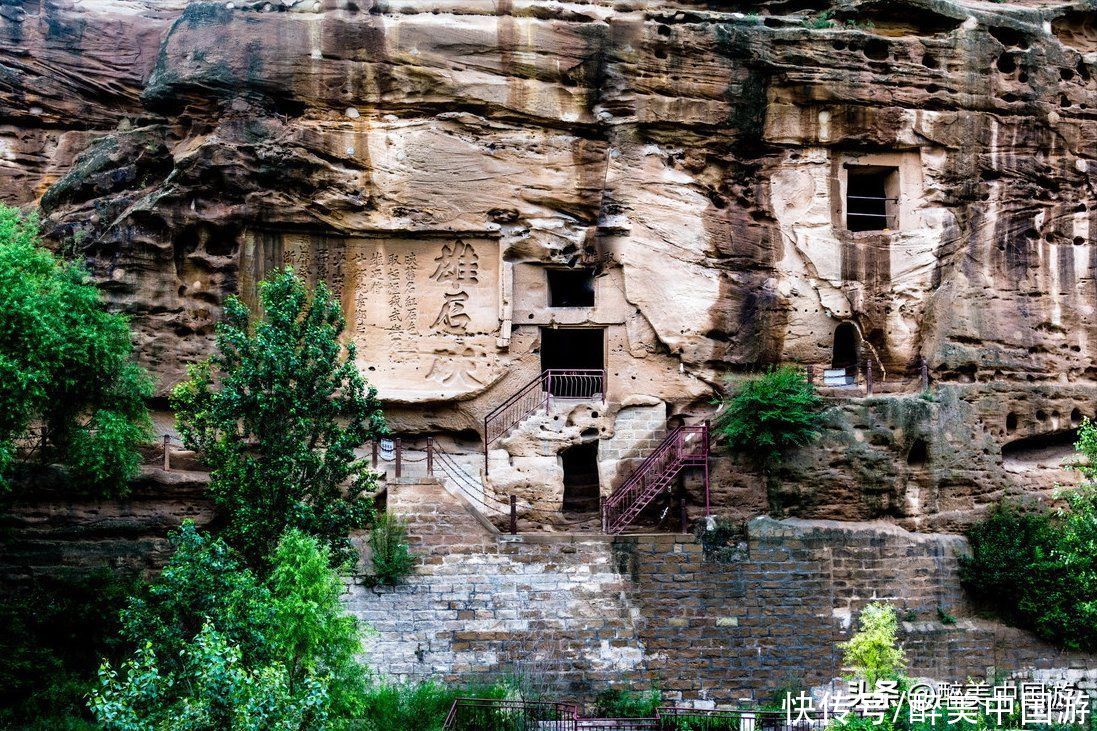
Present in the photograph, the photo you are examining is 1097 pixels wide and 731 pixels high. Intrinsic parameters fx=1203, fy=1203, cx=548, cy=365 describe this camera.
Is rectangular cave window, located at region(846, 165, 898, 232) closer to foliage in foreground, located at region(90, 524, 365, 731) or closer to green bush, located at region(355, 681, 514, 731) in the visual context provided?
green bush, located at region(355, 681, 514, 731)

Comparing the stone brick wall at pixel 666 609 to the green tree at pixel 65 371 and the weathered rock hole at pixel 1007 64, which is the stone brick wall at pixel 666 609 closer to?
the green tree at pixel 65 371

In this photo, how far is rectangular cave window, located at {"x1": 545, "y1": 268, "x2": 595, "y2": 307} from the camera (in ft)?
79.3

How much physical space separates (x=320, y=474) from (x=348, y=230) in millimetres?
6700

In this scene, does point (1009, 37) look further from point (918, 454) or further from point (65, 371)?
point (65, 371)

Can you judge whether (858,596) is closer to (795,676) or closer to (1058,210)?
(795,676)

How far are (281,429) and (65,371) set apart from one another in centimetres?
370

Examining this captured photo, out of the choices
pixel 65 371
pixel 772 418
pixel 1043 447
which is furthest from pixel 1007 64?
pixel 65 371

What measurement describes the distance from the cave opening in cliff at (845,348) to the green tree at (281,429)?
10.2 meters

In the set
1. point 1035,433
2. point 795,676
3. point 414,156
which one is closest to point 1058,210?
point 1035,433

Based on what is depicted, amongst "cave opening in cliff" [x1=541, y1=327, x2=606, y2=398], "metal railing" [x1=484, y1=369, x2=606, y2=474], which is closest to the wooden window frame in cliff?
"cave opening in cliff" [x1=541, y1=327, x2=606, y2=398]

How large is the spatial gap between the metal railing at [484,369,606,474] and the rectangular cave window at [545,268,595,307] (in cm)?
169

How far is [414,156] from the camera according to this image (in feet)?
72.4

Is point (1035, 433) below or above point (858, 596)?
above

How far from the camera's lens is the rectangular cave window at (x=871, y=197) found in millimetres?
23375
